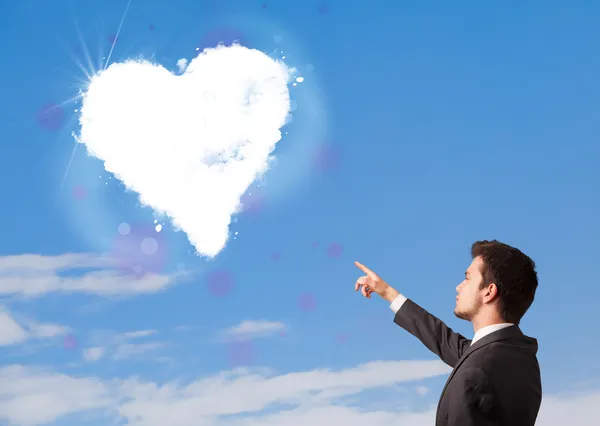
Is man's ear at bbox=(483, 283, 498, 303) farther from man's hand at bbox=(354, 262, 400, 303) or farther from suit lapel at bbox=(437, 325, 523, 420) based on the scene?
man's hand at bbox=(354, 262, 400, 303)

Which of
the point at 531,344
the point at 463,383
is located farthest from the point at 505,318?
the point at 463,383

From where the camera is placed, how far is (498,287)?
4.89 meters

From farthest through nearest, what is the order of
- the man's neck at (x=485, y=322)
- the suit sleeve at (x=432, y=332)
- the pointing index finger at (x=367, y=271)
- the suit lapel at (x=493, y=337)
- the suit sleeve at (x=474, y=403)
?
1. the pointing index finger at (x=367, y=271)
2. the suit sleeve at (x=432, y=332)
3. the man's neck at (x=485, y=322)
4. the suit lapel at (x=493, y=337)
5. the suit sleeve at (x=474, y=403)

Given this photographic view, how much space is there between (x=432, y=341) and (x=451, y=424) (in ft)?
6.00

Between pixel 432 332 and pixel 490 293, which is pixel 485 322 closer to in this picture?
pixel 490 293

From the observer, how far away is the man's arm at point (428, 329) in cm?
595

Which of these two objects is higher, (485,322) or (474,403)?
(485,322)

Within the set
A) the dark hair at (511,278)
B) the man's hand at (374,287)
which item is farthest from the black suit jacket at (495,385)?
the man's hand at (374,287)

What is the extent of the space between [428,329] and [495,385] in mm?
1758

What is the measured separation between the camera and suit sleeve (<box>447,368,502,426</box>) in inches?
169

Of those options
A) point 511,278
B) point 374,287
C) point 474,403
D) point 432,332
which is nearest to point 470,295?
point 511,278

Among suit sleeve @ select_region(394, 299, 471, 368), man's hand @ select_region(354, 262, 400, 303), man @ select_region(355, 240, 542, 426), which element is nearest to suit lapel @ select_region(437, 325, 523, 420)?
man @ select_region(355, 240, 542, 426)

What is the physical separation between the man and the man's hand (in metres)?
1.48

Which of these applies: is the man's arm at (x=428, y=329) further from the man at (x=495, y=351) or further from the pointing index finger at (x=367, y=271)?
the man at (x=495, y=351)
